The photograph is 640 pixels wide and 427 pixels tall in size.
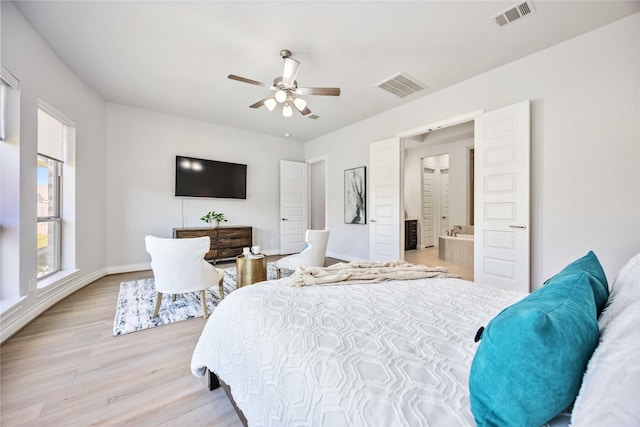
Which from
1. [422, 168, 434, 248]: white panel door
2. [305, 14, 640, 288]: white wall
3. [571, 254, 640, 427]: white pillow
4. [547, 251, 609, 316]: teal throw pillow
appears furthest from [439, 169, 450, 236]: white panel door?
[571, 254, 640, 427]: white pillow

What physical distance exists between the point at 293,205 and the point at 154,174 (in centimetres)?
291

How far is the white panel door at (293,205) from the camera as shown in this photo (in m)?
6.11

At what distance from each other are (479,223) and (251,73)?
350 centimetres

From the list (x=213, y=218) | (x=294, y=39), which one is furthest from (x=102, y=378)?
(x=213, y=218)

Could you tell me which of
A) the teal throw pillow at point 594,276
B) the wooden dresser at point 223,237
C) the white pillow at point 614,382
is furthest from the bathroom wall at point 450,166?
the white pillow at point 614,382

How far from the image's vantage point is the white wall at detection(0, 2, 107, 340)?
87.0 inches

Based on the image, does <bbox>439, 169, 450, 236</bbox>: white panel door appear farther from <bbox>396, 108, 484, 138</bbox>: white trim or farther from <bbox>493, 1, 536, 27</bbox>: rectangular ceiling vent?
<bbox>493, 1, 536, 27</bbox>: rectangular ceiling vent

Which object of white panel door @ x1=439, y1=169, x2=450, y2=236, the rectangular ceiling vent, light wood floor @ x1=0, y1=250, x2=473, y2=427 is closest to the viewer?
light wood floor @ x1=0, y1=250, x2=473, y2=427

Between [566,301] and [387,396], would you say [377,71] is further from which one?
[387,396]

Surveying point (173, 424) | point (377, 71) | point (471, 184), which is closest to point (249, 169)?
point (377, 71)

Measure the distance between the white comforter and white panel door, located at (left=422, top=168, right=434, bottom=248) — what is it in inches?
238

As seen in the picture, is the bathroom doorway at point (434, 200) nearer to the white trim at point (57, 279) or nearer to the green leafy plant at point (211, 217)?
the green leafy plant at point (211, 217)

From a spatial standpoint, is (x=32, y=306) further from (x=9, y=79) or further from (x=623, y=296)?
(x=623, y=296)

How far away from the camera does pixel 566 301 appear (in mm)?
697
